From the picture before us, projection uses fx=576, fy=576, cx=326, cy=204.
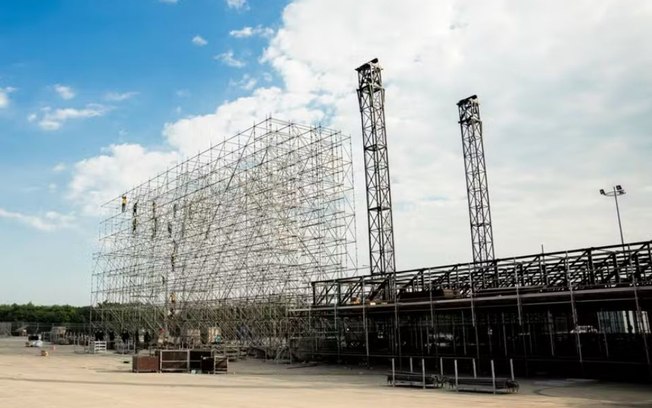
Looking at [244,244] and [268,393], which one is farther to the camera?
[244,244]

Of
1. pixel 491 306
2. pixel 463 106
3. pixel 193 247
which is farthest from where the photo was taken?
pixel 463 106

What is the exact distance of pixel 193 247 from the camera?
46.3 m

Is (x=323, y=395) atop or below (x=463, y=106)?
below

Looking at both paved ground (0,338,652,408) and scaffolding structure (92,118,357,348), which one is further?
scaffolding structure (92,118,357,348)

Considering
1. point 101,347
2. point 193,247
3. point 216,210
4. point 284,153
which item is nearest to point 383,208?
point 284,153

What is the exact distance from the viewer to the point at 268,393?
1812 cm

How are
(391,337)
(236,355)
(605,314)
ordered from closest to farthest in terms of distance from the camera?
(605,314) → (391,337) → (236,355)

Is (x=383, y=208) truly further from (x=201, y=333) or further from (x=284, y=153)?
(x=201, y=333)

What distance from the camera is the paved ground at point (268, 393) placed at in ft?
50.3

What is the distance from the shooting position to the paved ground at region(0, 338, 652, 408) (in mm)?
15328

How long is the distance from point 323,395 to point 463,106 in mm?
41589

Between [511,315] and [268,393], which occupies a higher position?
[511,315]

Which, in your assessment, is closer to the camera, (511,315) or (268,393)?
(268,393)

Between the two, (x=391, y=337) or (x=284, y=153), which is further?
(x=284, y=153)
